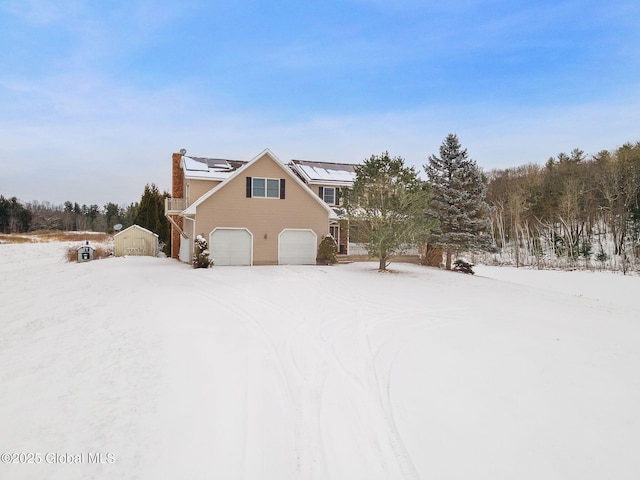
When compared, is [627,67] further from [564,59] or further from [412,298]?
[412,298]

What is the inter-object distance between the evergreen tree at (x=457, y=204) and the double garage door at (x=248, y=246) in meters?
8.14

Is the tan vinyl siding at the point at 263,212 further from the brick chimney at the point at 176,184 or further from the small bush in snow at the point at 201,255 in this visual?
the brick chimney at the point at 176,184

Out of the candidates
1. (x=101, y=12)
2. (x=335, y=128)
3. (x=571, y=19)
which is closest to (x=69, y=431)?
(x=101, y=12)

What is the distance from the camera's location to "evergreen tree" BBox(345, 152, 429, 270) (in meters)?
17.5

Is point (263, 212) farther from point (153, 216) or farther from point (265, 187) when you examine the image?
point (153, 216)

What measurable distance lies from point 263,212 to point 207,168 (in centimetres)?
505

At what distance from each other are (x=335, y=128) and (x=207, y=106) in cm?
872

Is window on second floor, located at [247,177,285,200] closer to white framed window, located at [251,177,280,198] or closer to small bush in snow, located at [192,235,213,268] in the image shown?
white framed window, located at [251,177,280,198]

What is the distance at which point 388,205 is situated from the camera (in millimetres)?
17656

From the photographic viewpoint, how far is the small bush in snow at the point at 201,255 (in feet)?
57.9

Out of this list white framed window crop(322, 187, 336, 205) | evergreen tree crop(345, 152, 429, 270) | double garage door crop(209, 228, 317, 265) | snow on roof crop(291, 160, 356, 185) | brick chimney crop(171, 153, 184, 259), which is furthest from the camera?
brick chimney crop(171, 153, 184, 259)

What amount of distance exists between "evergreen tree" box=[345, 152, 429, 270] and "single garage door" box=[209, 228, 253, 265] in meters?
5.75

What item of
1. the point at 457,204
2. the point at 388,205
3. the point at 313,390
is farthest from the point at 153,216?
the point at 313,390

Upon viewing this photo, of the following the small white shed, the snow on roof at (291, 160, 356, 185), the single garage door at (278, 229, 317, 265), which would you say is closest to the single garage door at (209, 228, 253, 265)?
the single garage door at (278, 229, 317, 265)
